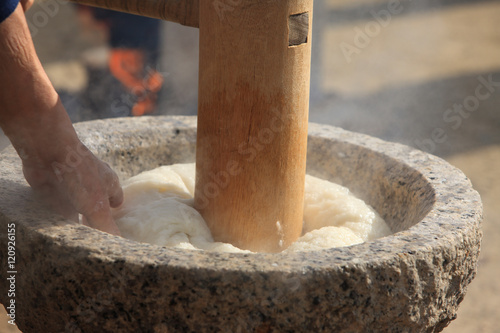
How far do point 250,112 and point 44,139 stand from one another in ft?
2.06

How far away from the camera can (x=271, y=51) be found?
5.97ft

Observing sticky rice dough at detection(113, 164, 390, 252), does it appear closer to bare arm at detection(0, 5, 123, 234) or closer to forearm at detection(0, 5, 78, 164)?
bare arm at detection(0, 5, 123, 234)

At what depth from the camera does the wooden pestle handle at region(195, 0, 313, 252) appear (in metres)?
1.82

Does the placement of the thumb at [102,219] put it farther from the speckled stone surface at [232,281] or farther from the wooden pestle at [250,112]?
the wooden pestle at [250,112]

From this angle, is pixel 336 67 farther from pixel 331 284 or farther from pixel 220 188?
pixel 331 284

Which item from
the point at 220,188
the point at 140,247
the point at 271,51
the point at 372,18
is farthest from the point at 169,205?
the point at 372,18

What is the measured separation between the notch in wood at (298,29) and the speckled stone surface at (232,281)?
2.23 ft

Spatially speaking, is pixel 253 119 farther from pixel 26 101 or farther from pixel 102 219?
pixel 26 101

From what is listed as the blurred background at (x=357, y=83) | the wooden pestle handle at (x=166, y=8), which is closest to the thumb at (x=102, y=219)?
the wooden pestle handle at (x=166, y=8)

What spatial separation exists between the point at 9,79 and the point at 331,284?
105 centimetres

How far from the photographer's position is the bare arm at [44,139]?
1.65 metres

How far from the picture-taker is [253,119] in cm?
187

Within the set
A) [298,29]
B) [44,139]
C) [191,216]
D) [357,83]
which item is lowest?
[191,216]

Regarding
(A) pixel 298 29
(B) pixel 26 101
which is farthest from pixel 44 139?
(A) pixel 298 29
